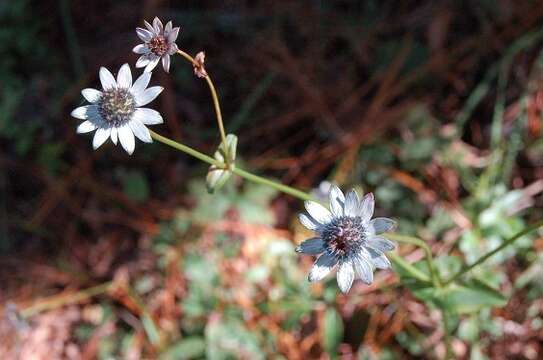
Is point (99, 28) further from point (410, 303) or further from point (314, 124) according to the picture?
point (410, 303)

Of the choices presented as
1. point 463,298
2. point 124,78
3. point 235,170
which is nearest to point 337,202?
point 235,170

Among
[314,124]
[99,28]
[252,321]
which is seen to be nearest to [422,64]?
[314,124]

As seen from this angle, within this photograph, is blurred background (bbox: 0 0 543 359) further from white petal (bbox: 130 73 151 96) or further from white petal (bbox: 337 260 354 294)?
white petal (bbox: 130 73 151 96)

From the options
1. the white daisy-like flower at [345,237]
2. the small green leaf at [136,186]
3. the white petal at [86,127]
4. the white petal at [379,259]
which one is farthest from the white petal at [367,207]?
the small green leaf at [136,186]

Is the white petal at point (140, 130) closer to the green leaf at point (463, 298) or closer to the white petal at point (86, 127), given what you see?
the white petal at point (86, 127)

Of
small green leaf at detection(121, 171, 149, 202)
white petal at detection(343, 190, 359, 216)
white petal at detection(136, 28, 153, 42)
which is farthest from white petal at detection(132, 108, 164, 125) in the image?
small green leaf at detection(121, 171, 149, 202)

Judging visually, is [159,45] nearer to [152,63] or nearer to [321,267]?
[152,63]
